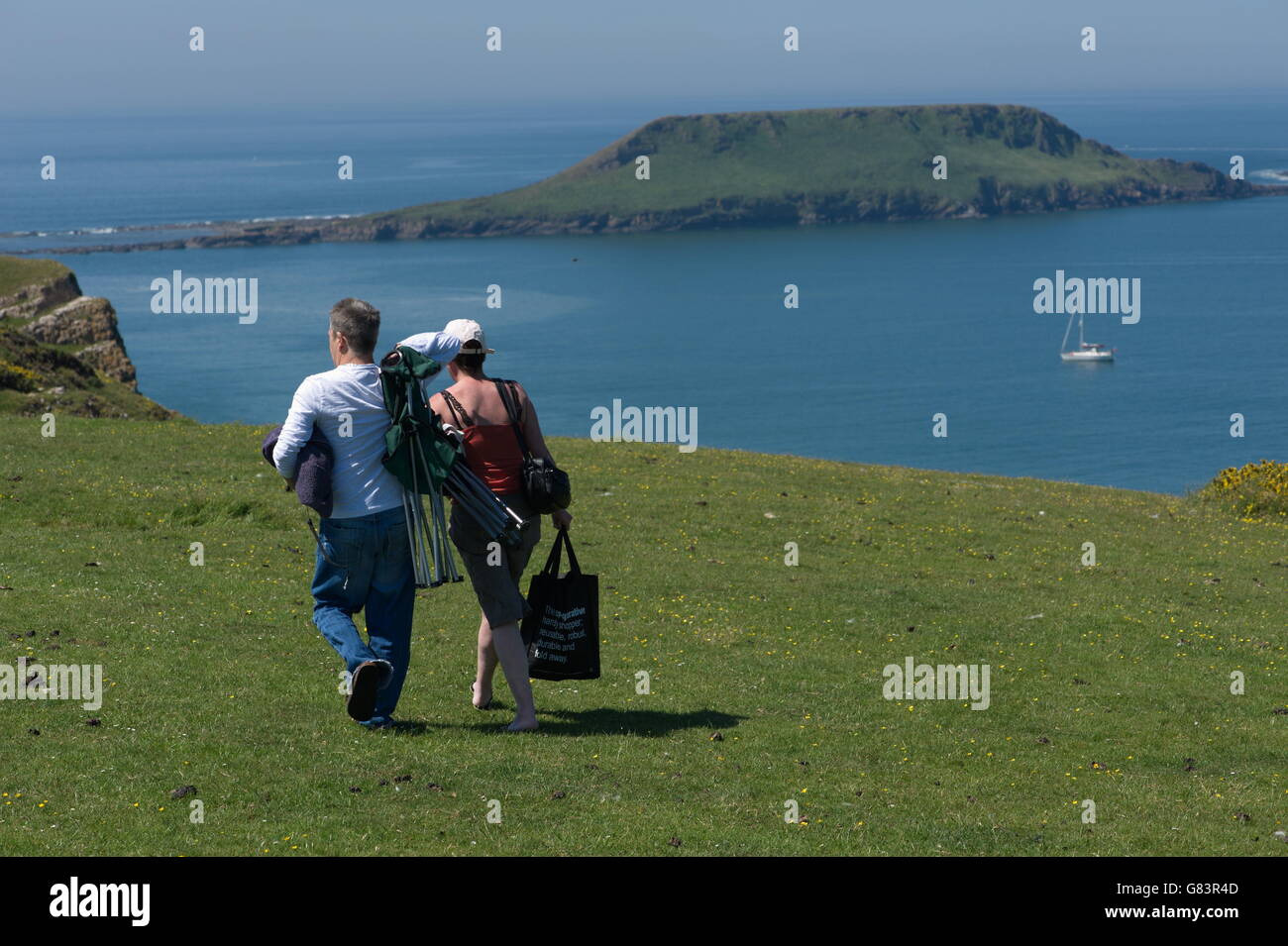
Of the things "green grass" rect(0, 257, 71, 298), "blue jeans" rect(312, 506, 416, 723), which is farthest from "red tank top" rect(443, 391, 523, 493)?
"green grass" rect(0, 257, 71, 298)

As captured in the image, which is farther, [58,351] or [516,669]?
[58,351]

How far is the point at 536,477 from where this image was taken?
443 inches

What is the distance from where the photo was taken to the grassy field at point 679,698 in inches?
376

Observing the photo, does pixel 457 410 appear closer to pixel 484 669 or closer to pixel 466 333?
pixel 466 333

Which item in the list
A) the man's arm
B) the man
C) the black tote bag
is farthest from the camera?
the black tote bag

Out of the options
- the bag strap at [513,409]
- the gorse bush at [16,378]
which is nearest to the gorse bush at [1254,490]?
the bag strap at [513,409]

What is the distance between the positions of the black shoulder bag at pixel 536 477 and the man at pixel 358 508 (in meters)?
0.66

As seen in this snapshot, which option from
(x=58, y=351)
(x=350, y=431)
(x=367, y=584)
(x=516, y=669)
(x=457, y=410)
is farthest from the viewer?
(x=58, y=351)

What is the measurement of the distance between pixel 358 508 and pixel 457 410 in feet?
4.06

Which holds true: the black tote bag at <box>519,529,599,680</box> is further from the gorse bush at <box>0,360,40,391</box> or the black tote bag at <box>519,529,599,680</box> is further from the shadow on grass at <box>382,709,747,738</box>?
the gorse bush at <box>0,360,40,391</box>

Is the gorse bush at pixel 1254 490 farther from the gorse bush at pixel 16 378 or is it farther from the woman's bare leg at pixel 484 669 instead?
the gorse bush at pixel 16 378

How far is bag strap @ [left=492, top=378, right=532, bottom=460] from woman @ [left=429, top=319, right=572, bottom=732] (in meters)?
0.03

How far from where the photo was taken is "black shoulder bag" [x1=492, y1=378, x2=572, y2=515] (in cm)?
1123

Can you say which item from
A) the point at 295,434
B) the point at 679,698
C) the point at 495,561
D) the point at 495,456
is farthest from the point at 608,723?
the point at 295,434
